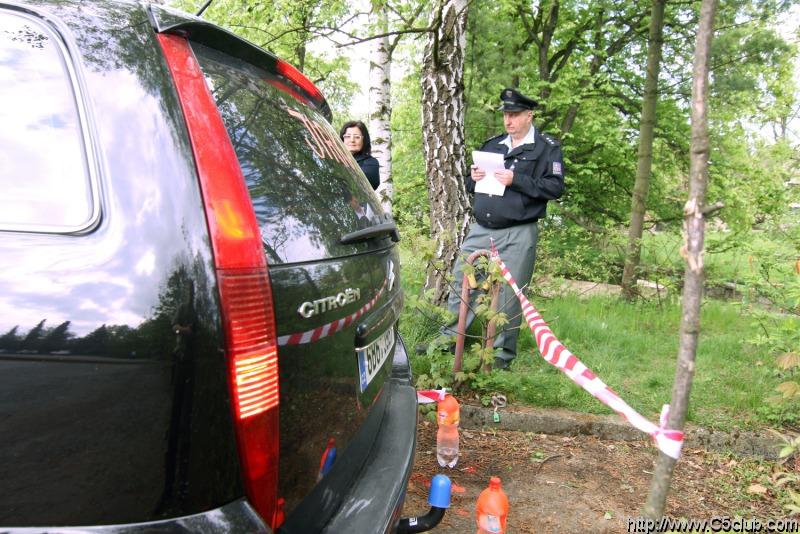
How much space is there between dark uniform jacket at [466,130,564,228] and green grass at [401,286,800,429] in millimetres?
811

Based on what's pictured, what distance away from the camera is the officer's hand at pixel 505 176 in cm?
411

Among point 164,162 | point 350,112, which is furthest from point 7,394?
point 350,112

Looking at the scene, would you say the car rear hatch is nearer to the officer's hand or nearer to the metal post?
the metal post

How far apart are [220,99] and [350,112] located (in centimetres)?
2257

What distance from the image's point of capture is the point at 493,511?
2.31m

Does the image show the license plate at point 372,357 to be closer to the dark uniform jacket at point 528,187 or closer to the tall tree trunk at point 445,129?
the dark uniform jacket at point 528,187

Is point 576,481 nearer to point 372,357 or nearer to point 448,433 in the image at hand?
point 448,433

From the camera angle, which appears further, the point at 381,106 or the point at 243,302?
the point at 381,106

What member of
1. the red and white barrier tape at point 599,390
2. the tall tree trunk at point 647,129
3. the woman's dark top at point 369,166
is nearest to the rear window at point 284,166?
the red and white barrier tape at point 599,390

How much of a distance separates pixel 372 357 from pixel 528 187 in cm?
267

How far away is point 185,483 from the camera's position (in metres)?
1.15

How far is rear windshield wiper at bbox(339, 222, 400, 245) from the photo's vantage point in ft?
5.33

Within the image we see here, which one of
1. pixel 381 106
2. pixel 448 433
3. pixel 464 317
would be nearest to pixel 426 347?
pixel 464 317

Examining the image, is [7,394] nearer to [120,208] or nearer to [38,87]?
[120,208]
